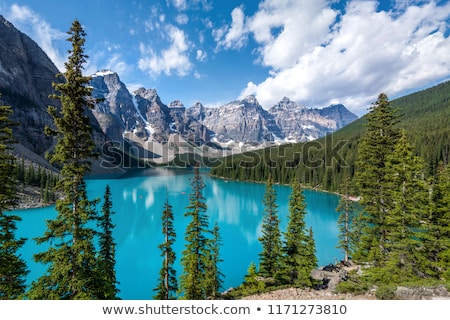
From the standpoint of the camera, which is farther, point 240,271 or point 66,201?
point 240,271

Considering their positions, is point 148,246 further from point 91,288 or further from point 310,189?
point 310,189

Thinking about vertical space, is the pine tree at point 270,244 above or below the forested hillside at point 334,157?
below

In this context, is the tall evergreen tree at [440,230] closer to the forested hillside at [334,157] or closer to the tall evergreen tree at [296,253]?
the tall evergreen tree at [296,253]

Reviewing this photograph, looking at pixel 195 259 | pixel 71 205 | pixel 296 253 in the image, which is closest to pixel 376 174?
pixel 296 253

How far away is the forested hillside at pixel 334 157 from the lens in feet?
283

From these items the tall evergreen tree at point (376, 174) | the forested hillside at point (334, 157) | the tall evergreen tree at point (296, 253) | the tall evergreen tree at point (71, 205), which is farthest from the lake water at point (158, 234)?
the forested hillside at point (334, 157)

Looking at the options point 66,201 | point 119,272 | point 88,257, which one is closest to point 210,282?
point 88,257

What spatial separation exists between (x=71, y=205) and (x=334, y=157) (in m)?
129

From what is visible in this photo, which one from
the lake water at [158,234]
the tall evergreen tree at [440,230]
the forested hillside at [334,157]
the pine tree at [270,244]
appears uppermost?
the forested hillside at [334,157]

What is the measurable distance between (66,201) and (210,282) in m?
12.5

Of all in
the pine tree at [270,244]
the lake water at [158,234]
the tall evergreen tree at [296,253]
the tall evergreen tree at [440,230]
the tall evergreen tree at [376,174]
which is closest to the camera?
the tall evergreen tree at [440,230]

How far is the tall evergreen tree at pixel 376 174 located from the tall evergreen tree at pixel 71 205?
1759cm

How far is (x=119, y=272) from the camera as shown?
2992 centimetres

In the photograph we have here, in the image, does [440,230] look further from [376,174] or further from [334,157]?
[334,157]
